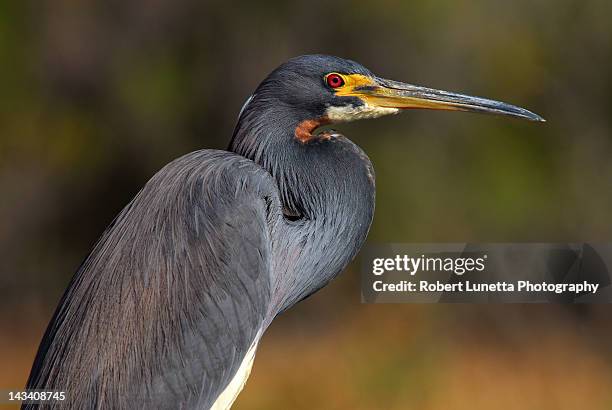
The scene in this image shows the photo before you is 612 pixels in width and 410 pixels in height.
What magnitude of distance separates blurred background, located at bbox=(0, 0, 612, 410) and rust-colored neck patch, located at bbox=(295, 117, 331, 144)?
2.87 metres

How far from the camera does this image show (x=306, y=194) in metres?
2.45

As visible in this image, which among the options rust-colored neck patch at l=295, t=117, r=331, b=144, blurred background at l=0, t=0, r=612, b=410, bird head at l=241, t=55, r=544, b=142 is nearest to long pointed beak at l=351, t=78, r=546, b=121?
bird head at l=241, t=55, r=544, b=142

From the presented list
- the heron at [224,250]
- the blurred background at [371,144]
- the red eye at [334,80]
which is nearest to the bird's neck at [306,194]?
the heron at [224,250]

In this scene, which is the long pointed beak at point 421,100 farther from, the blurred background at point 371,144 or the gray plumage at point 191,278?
the blurred background at point 371,144

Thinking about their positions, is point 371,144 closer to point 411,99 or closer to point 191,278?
point 411,99

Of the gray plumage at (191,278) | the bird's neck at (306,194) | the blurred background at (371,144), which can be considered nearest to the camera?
the gray plumage at (191,278)

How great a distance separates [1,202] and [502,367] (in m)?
3.29

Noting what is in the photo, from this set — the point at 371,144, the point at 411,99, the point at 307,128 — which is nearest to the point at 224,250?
the point at 307,128

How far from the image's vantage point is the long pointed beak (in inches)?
98.6

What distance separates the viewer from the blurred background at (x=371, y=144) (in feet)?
18.2

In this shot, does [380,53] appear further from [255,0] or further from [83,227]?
[83,227]

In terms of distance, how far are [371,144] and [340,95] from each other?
3321 millimetres

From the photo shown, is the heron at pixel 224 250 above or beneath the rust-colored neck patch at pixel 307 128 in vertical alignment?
beneath

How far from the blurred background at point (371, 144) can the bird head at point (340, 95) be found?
285 cm
